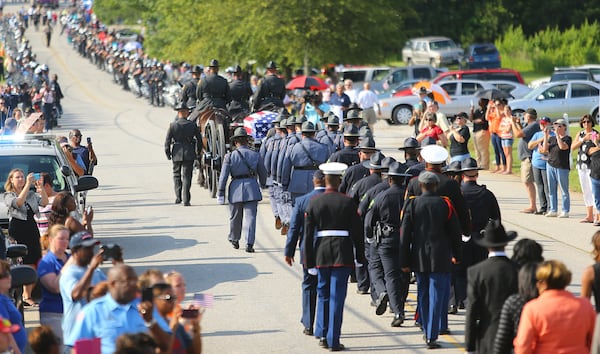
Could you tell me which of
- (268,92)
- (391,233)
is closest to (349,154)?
(391,233)

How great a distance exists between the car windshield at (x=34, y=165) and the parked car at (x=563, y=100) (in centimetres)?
2266

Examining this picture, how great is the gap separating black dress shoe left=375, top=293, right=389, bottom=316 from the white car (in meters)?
27.4

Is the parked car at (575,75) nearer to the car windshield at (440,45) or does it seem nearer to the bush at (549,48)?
the car windshield at (440,45)

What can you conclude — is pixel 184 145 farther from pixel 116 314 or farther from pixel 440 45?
pixel 440 45

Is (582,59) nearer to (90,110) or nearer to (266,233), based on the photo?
(90,110)

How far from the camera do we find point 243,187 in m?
18.8

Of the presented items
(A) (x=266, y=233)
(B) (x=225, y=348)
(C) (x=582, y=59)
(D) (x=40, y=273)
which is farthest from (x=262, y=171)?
(C) (x=582, y=59)

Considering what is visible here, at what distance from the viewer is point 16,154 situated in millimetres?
17453

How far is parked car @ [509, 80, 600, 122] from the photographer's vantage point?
38.4 m

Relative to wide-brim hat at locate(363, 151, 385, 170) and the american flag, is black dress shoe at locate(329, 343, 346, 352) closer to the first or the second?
wide-brim hat at locate(363, 151, 385, 170)

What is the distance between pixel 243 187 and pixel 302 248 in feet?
17.8

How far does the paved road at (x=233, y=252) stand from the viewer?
13648mm

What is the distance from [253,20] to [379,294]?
35.9 metres

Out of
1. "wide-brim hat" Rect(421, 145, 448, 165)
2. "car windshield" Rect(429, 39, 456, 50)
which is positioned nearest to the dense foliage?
"car windshield" Rect(429, 39, 456, 50)
